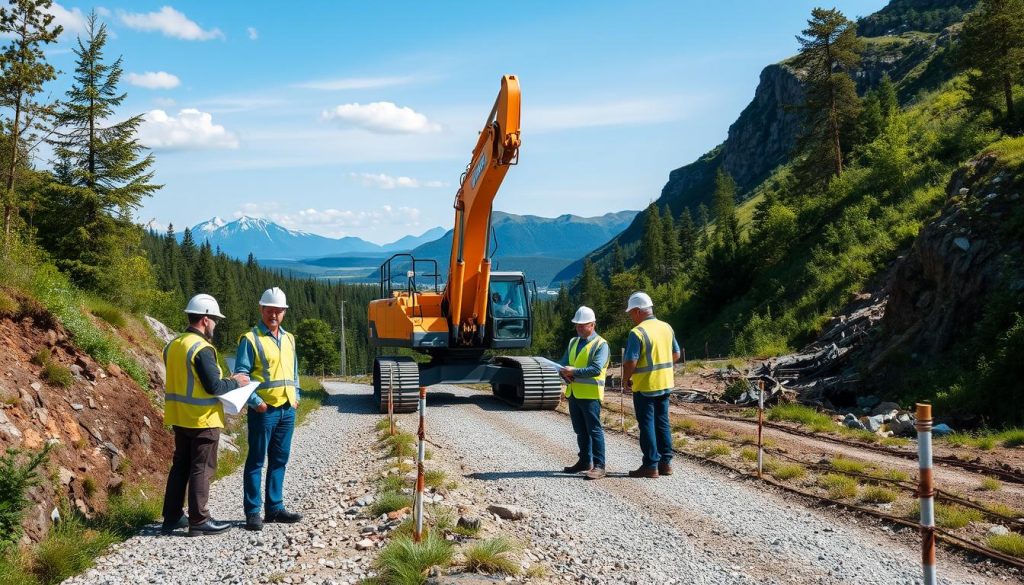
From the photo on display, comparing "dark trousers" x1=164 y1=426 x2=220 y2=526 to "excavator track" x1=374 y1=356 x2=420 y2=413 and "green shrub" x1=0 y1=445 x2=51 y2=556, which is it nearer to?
"green shrub" x1=0 y1=445 x2=51 y2=556

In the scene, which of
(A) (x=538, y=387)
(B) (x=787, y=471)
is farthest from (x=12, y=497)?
(A) (x=538, y=387)

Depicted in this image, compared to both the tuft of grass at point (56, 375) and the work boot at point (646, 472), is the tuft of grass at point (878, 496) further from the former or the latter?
the tuft of grass at point (56, 375)

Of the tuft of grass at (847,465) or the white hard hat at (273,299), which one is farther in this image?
the tuft of grass at (847,465)

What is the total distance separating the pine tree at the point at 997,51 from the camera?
3406cm

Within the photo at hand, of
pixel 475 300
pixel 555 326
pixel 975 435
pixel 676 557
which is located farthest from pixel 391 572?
pixel 555 326

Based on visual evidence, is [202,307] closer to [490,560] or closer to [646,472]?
[490,560]

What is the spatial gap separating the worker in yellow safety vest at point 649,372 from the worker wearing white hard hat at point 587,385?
Answer: 37 cm

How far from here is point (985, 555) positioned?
665 centimetres

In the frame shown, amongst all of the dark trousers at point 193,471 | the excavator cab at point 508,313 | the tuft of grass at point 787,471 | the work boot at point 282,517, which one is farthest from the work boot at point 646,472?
the excavator cab at point 508,313

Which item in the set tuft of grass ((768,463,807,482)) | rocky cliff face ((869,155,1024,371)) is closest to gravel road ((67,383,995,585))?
tuft of grass ((768,463,807,482))

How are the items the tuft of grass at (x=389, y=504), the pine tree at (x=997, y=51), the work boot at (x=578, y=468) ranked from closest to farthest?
the tuft of grass at (x=389, y=504)
the work boot at (x=578, y=468)
the pine tree at (x=997, y=51)

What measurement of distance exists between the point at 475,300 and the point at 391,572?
44.4 ft

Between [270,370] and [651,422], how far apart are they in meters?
4.88

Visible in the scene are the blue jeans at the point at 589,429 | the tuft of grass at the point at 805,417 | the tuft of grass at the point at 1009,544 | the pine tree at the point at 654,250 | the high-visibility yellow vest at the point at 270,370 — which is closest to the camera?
the tuft of grass at the point at 1009,544
